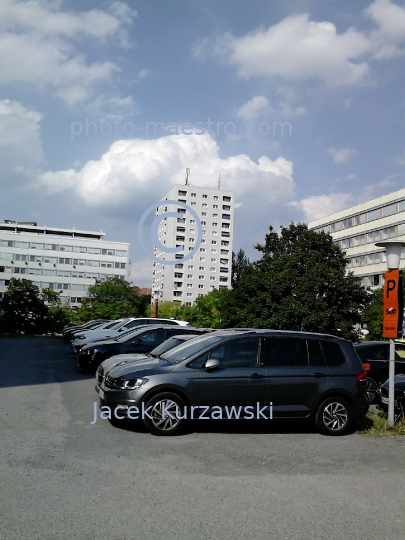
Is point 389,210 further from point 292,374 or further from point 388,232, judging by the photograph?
point 292,374

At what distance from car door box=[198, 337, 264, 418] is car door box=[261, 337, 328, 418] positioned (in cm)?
17

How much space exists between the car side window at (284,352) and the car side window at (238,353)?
0.17 meters

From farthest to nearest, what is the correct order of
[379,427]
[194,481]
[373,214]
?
[373,214]
[379,427]
[194,481]

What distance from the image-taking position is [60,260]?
106m

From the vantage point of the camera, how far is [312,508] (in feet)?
17.5

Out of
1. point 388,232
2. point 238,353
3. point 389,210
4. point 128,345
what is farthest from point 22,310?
point 389,210

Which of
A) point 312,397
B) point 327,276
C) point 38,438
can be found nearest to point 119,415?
point 38,438

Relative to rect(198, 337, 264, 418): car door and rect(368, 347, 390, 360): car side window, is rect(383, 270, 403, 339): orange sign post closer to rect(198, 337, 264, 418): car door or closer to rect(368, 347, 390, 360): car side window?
rect(198, 337, 264, 418): car door

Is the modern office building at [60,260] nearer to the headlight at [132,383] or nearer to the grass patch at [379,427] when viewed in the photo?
the grass patch at [379,427]

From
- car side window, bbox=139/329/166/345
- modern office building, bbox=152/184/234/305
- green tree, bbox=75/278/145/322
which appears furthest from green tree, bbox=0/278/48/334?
modern office building, bbox=152/184/234/305

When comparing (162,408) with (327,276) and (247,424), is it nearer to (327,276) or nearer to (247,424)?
(247,424)

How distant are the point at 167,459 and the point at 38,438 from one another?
197cm

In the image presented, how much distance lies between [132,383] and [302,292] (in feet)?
74.3

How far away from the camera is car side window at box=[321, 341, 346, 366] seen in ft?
30.2
